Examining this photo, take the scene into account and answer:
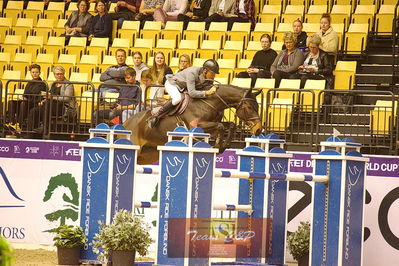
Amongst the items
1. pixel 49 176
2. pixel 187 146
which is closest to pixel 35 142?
pixel 49 176

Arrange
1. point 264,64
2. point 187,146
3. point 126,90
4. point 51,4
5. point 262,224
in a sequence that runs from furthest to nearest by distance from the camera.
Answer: point 51,4, point 264,64, point 126,90, point 262,224, point 187,146

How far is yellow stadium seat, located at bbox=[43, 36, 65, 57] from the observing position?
698 inches

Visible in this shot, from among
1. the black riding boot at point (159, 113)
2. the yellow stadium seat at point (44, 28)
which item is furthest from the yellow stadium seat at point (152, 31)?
the black riding boot at point (159, 113)

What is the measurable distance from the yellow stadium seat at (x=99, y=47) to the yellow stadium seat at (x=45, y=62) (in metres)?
0.80

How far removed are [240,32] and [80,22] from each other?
12.3 ft

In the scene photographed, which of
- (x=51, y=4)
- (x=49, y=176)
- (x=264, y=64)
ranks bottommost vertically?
(x=49, y=176)

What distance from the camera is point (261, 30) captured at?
16531 millimetres

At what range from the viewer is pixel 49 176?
1295 centimetres

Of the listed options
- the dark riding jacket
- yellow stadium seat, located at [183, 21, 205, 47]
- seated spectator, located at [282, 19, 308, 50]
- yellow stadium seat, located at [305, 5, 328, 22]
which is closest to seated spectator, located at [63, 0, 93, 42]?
yellow stadium seat, located at [183, 21, 205, 47]

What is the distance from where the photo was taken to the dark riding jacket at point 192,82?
39.1 ft

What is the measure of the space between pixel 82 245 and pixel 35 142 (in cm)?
412

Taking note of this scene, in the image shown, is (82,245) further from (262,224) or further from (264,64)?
(264,64)

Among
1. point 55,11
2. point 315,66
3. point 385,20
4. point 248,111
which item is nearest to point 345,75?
point 315,66

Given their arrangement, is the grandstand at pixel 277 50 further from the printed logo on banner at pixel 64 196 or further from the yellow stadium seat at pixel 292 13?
the printed logo on banner at pixel 64 196
